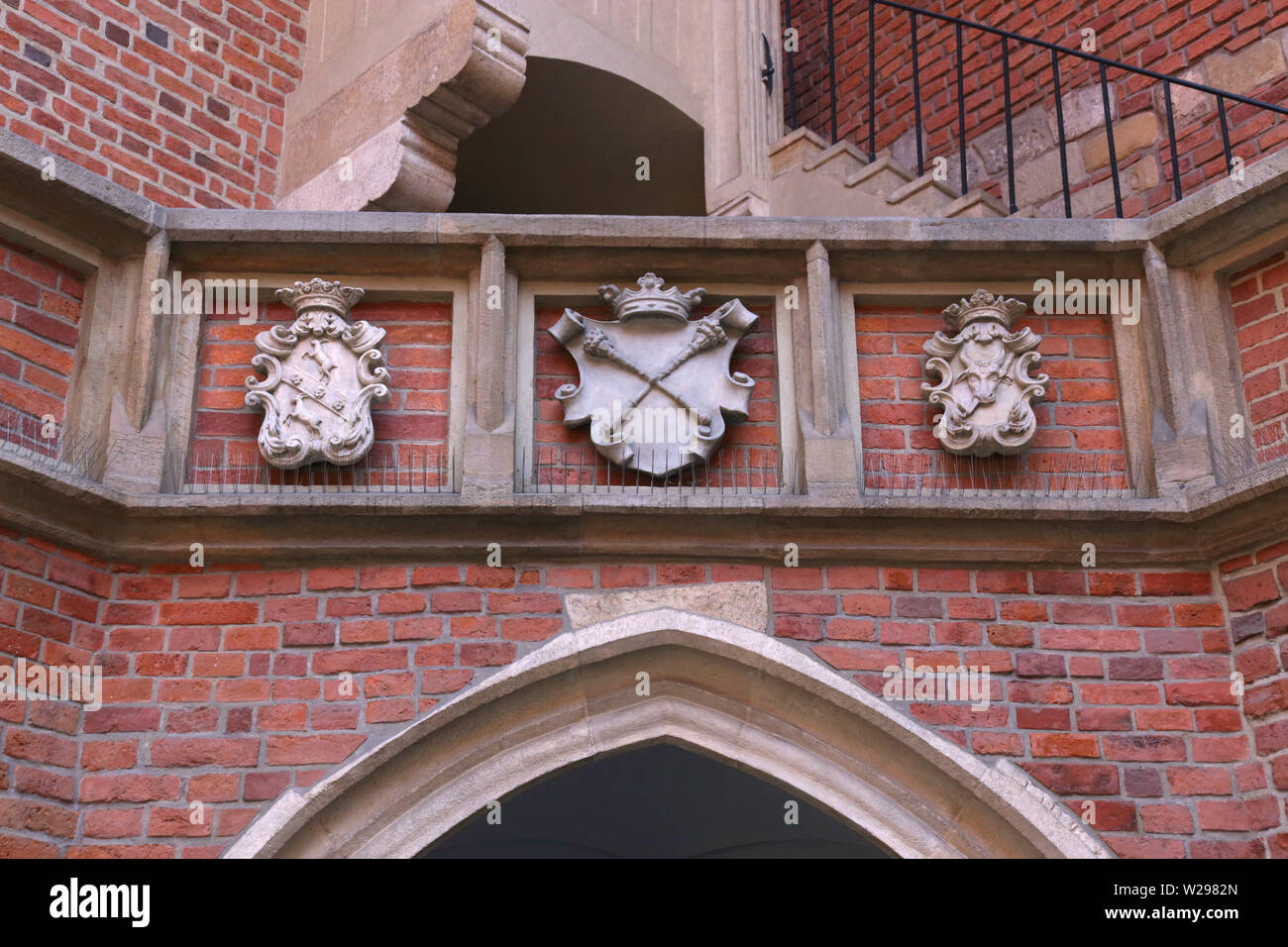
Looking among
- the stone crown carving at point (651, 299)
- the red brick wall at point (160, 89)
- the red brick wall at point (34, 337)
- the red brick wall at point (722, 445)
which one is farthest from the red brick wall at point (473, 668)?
the red brick wall at point (160, 89)

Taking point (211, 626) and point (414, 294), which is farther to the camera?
point (414, 294)

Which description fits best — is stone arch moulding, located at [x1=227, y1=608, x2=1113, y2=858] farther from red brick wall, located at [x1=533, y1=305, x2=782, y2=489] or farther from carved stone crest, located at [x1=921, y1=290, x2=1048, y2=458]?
carved stone crest, located at [x1=921, y1=290, x2=1048, y2=458]

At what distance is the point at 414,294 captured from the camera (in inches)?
199

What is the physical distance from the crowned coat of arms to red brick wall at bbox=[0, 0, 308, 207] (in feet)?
6.82

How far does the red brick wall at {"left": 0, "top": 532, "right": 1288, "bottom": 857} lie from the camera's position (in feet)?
14.5

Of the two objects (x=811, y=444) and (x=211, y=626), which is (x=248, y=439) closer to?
(x=211, y=626)

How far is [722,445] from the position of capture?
16.1 feet

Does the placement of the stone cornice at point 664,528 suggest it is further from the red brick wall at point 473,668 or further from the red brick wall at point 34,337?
the red brick wall at point 34,337

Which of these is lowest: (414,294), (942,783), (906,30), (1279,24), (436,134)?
(942,783)

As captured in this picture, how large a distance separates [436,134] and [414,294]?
1234 millimetres

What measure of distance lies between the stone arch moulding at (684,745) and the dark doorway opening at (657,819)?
6.43 ft

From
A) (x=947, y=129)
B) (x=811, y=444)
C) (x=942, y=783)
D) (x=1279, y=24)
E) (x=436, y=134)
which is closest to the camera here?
(x=942, y=783)

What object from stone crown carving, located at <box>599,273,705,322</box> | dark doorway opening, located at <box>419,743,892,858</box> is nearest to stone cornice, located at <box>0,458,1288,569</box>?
stone crown carving, located at <box>599,273,705,322</box>

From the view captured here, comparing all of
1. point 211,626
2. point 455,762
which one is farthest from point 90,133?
point 455,762
